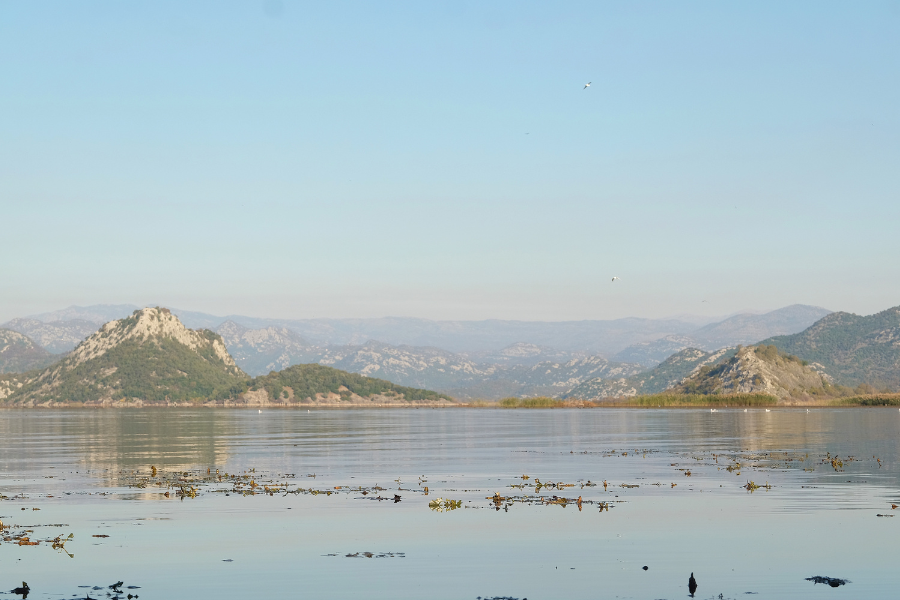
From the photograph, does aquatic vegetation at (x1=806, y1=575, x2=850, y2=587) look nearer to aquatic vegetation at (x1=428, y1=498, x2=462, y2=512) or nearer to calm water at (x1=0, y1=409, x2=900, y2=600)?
calm water at (x1=0, y1=409, x2=900, y2=600)

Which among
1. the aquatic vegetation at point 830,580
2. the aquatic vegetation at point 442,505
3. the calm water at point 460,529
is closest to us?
the aquatic vegetation at point 830,580

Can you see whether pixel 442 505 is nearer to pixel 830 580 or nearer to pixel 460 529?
pixel 460 529

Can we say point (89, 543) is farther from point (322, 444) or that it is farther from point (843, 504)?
point (322, 444)

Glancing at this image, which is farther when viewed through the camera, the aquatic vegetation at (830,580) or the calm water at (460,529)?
the calm water at (460,529)

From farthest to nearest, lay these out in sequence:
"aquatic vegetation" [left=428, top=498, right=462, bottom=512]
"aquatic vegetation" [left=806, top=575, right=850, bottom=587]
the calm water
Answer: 1. "aquatic vegetation" [left=428, top=498, right=462, bottom=512]
2. the calm water
3. "aquatic vegetation" [left=806, top=575, right=850, bottom=587]

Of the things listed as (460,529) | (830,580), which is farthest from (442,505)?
(830,580)

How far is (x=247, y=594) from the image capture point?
24469 mm

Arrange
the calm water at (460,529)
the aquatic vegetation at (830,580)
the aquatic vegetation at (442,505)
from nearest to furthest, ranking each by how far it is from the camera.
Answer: the aquatic vegetation at (830,580), the calm water at (460,529), the aquatic vegetation at (442,505)

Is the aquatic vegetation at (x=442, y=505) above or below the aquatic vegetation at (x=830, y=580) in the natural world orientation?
below

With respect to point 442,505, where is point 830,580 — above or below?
above

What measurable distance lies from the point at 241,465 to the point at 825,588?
1856 inches

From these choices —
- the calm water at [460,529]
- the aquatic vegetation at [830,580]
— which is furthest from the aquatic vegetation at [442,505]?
the aquatic vegetation at [830,580]

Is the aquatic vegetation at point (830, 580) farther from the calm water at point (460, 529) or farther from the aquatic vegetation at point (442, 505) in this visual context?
the aquatic vegetation at point (442, 505)

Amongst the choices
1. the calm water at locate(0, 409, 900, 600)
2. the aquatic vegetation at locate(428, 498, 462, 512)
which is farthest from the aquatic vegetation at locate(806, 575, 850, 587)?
the aquatic vegetation at locate(428, 498, 462, 512)
